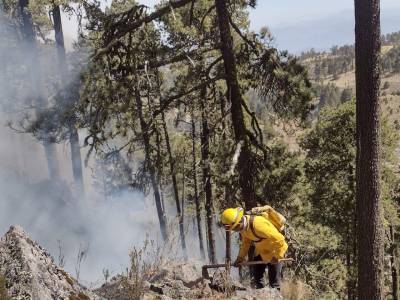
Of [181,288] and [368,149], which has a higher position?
[368,149]

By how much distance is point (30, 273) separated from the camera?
3.05 metres

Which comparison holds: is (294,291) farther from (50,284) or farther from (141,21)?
(141,21)

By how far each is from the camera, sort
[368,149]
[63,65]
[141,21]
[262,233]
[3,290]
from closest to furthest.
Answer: [3,290]
[262,233]
[368,149]
[141,21]
[63,65]

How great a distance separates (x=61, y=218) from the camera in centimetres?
1959

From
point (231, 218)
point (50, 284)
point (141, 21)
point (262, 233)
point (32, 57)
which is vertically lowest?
point (262, 233)

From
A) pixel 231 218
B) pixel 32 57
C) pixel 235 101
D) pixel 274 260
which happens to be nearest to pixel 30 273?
pixel 231 218

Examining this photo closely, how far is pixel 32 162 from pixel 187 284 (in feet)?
83.3

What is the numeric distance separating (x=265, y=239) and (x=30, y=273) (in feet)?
12.4

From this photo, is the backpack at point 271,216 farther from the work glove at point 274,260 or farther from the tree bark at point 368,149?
the tree bark at point 368,149

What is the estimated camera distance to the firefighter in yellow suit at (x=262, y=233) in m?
6.01

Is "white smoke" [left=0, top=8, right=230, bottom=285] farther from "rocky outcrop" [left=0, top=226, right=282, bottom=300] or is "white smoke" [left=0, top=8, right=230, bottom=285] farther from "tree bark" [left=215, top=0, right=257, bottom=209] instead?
"rocky outcrop" [left=0, top=226, right=282, bottom=300]

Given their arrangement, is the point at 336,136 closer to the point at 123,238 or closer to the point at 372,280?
the point at 372,280

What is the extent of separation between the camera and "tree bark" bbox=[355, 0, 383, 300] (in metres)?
6.10

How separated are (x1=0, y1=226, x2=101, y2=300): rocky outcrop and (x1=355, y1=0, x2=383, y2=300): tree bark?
436 cm
